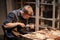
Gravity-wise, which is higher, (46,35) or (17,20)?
(17,20)

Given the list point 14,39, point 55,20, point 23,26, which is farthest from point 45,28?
point 14,39

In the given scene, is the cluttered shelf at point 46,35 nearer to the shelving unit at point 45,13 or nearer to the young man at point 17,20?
the shelving unit at point 45,13

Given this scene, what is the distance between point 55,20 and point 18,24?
0.69 meters

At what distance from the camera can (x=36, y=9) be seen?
294 cm

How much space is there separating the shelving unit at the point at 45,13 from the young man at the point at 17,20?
29 centimetres

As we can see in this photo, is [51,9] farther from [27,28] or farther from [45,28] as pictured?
[27,28]

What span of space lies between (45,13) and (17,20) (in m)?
0.59

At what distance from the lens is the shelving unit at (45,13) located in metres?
2.71

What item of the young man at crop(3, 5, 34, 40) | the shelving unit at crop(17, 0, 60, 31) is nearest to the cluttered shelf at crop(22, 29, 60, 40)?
the shelving unit at crop(17, 0, 60, 31)

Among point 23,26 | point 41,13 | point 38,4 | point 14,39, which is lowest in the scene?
point 14,39

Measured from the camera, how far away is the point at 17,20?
2717 millimetres

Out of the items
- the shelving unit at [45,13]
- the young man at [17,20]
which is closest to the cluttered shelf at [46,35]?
the shelving unit at [45,13]

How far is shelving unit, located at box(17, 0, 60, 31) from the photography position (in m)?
2.71

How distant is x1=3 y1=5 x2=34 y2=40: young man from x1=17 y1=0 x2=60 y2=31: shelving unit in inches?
11.5
